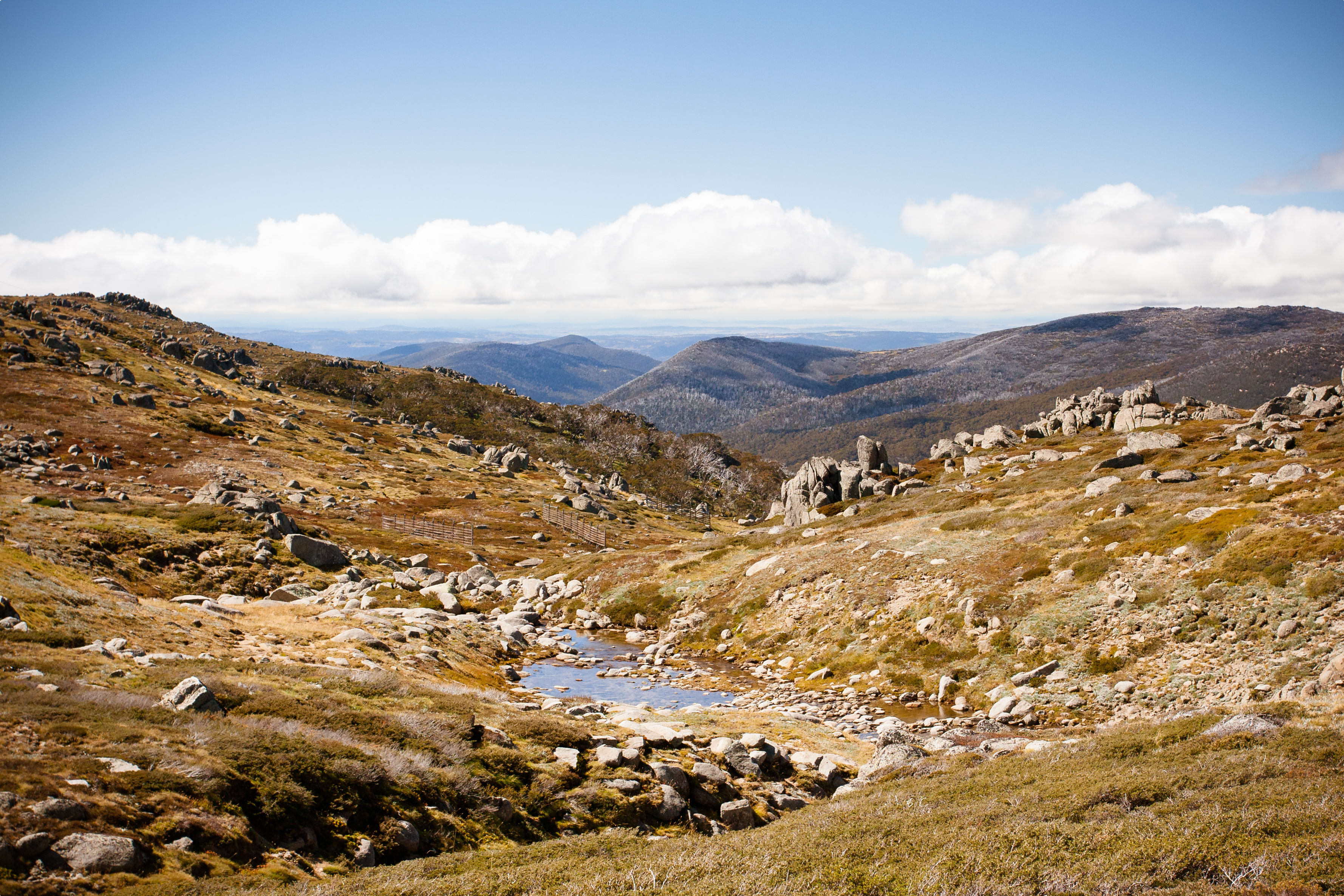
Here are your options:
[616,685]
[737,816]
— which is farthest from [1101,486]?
[737,816]

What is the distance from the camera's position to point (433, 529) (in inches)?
3211

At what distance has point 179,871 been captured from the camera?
32.6 ft

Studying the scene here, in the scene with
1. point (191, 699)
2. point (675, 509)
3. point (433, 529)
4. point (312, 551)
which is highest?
point (191, 699)

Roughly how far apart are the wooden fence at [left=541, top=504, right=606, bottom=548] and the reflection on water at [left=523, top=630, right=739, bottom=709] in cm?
5210

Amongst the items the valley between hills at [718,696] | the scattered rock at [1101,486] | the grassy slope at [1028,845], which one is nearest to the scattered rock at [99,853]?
the valley between hills at [718,696]

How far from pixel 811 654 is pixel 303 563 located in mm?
35856

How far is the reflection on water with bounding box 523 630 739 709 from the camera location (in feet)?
101

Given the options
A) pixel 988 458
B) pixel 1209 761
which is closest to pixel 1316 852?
pixel 1209 761

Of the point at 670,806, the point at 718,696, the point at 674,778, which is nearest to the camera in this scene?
the point at 670,806

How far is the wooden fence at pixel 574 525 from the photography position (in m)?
92.7

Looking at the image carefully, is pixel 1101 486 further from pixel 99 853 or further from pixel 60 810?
pixel 60 810

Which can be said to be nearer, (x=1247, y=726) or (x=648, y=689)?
(x=1247, y=726)

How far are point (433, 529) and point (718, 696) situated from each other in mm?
59388

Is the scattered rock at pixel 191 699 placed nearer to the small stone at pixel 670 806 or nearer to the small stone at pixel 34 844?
the small stone at pixel 34 844
